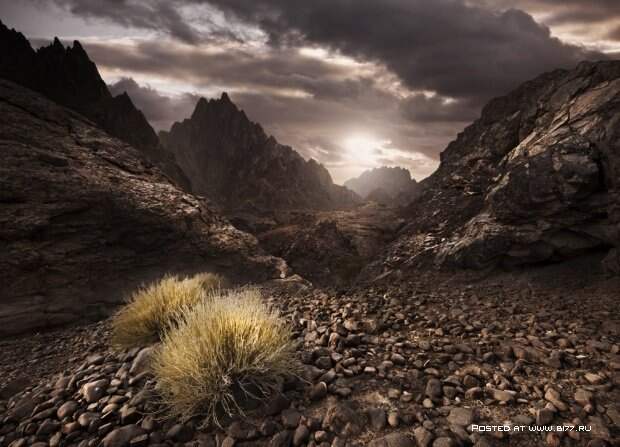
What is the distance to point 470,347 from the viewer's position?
16.3ft

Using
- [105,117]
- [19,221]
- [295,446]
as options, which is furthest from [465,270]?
[105,117]

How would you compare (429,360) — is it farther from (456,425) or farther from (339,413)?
(339,413)

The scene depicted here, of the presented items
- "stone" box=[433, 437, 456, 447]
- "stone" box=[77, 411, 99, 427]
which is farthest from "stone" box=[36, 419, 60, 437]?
"stone" box=[433, 437, 456, 447]

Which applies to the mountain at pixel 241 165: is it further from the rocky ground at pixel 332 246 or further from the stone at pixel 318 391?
the stone at pixel 318 391

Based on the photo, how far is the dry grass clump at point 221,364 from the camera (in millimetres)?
3486

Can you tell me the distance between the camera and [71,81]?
46.8 m

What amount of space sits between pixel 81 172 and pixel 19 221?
4100 millimetres

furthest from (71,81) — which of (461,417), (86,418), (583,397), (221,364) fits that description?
(583,397)

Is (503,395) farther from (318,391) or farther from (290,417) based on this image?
(290,417)

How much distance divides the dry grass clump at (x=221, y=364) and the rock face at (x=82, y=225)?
9616 mm

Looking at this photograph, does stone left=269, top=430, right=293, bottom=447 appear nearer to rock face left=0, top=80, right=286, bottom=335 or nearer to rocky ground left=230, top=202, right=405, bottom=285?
rock face left=0, top=80, right=286, bottom=335

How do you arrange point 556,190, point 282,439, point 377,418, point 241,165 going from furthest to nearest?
point 241,165 < point 556,190 < point 377,418 < point 282,439

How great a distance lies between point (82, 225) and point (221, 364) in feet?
46.1

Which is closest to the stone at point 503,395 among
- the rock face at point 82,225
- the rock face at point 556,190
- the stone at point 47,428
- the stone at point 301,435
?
the stone at point 301,435
